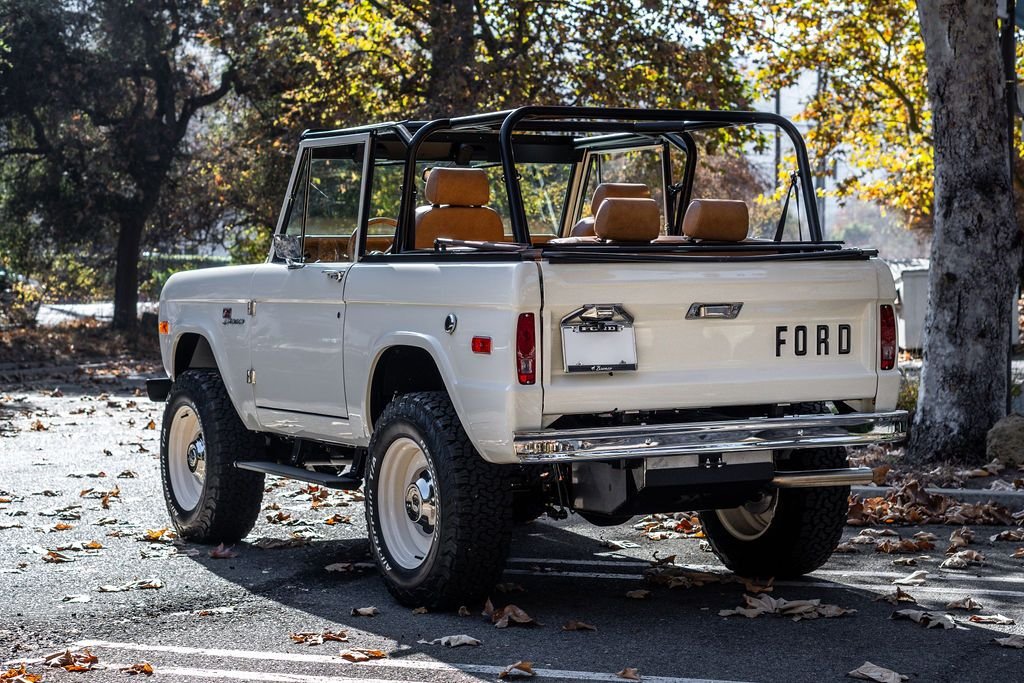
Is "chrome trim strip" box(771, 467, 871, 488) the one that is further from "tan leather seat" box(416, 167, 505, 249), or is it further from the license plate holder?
"tan leather seat" box(416, 167, 505, 249)

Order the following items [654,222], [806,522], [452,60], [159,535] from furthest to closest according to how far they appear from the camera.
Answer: [452,60] < [159,535] < [806,522] < [654,222]

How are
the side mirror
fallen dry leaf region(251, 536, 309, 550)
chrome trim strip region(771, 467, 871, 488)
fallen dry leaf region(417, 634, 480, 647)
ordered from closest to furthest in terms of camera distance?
fallen dry leaf region(417, 634, 480, 647) < chrome trim strip region(771, 467, 871, 488) < the side mirror < fallen dry leaf region(251, 536, 309, 550)

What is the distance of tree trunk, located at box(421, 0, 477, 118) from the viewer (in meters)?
24.2

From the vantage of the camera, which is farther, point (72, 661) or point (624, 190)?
point (624, 190)

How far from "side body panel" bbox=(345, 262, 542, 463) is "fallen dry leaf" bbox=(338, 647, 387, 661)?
946mm

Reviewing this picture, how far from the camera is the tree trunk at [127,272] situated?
1283 inches

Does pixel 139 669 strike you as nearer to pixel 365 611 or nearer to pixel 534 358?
pixel 365 611

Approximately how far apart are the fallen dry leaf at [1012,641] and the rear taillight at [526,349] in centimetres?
216

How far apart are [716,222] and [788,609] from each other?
2.02 metres

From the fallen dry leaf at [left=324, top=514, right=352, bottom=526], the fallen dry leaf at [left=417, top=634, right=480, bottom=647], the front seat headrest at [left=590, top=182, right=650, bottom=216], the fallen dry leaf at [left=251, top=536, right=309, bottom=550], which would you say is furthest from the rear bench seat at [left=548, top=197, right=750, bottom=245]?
the fallen dry leaf at [left=324, top=514, right=352, bottom=526]

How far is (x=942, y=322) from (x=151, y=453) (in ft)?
22.7

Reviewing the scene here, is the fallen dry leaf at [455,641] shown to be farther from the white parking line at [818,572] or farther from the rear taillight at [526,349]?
the white parking line at [818,572]

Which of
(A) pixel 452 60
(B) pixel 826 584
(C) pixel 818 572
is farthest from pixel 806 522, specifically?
(A) pixel 452 60

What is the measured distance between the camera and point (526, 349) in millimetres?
6242
